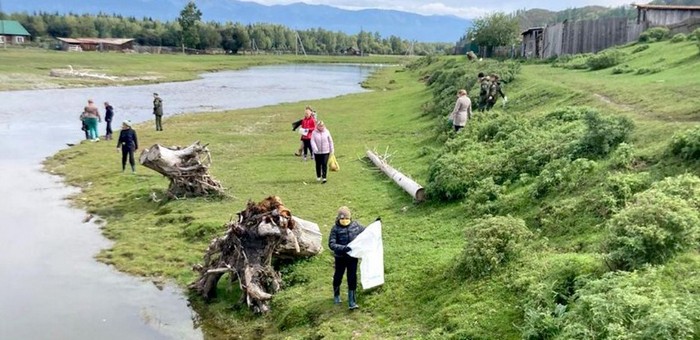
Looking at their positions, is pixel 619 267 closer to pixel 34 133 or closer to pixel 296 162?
pixel 296 162

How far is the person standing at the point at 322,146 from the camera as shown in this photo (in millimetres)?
19656

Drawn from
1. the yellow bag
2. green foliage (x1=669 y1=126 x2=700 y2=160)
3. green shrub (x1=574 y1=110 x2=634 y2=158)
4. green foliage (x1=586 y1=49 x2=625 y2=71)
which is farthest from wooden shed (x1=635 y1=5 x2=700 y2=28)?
green foliage (x1=669 y1=126 x2=700 y2=160)

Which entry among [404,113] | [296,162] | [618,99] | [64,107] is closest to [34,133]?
[64,107]

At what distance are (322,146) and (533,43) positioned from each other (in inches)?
1479

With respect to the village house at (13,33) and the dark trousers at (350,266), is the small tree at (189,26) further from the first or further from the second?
the dark trousers at (350,266)

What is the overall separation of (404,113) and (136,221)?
74.4 feet

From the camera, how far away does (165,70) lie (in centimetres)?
9894

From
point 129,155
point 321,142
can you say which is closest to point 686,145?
point 321,142

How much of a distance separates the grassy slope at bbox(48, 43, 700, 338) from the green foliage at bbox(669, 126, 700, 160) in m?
0.49

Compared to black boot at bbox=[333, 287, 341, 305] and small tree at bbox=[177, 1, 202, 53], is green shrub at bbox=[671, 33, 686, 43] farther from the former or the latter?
small tree at bbox=[177, 1, 202, 53]

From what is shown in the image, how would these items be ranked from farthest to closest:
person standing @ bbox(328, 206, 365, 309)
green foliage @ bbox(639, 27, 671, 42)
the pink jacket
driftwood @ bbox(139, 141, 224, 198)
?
green foliage @ bbox(639, 27, 671, 42) → the pink jacket → driftwood @ bbox(139, 141, 224, 198) → person standing @ bbox(328, 206, 365, 309)

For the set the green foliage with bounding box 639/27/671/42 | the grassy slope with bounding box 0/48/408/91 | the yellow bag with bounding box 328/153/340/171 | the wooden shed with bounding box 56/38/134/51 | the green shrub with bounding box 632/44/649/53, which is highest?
the wooden shed with bounding box 56/38/134/51

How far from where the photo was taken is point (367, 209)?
1705 centimetres

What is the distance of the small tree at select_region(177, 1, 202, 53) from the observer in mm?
158375
